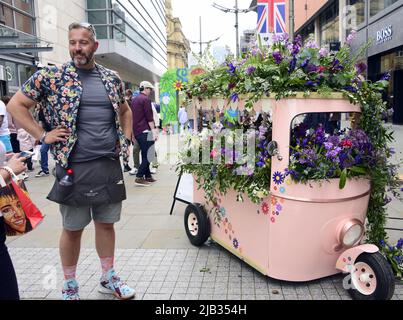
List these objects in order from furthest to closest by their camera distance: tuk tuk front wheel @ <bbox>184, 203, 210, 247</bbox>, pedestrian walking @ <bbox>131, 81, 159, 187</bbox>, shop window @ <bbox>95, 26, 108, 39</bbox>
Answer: shop window @ <bbox>95, 26, 108, 39</bbox>
pedestrian walking @ <bbox>131, 81, 159, 187</bbox>
tuk tuk front wheel @ <bbox>184, 203, 210, 247</bbox>

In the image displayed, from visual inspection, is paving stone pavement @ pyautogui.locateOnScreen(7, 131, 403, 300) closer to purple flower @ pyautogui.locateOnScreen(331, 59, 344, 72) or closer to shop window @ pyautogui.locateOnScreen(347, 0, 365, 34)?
purple flower @ pyautogui.locateOnScreen(331, 59, 344, 72)

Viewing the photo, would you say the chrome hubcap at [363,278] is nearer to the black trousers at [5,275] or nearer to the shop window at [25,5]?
the black trousers at [5,275]

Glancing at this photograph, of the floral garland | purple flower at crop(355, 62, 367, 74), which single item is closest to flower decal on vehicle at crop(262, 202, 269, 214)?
the floral garland

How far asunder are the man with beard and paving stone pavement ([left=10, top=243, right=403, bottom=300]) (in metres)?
0.53

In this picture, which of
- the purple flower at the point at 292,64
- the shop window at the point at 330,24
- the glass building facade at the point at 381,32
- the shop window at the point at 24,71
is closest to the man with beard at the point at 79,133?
the purple flower at the point at 292,64

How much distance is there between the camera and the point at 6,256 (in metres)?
1.94

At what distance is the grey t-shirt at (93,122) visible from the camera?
8.67 feet

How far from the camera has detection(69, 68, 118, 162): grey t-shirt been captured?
264 centimetres

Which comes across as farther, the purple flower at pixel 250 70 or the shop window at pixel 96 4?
the shop window at pixel 96 4

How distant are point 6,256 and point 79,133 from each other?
0.97m

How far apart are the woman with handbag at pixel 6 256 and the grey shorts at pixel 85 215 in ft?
2.50

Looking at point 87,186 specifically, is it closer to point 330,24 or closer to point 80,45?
point 80,45

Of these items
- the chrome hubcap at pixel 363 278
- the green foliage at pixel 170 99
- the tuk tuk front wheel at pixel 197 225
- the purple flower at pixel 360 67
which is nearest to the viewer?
the chrome hubcap at pixel 363 278

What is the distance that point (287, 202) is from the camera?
2865 mm
